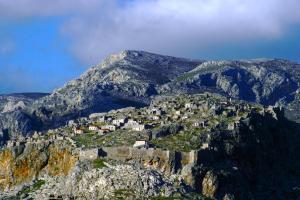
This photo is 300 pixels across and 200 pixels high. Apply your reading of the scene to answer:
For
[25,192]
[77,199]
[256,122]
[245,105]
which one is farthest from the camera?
[245,105]

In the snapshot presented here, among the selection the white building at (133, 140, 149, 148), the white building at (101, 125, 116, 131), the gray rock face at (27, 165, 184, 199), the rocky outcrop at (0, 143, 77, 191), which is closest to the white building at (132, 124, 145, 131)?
the white building at (101, 125, 116, 131)

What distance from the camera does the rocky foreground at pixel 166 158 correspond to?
435 ft

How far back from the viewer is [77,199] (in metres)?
132

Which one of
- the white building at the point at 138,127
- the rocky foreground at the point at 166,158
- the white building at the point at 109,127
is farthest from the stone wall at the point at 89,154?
the white building at the point at 109,127

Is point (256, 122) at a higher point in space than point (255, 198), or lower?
higher

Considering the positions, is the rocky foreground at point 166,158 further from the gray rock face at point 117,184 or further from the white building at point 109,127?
the white building at point 109,127

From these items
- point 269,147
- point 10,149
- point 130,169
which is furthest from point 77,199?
point 269,147

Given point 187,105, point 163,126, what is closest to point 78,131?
point 163,126

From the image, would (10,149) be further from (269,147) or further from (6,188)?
(269,147)

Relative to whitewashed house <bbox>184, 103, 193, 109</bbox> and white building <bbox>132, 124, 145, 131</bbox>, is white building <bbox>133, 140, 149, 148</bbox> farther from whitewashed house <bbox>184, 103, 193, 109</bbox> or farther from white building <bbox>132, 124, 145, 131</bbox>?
whitewashed house <bbox>184, 103, 193, 109</bbox>

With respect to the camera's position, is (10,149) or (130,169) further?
(10,149)

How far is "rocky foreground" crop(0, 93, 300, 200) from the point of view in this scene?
13250 centimetres

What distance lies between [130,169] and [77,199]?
8.38m

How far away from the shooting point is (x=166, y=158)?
135 metres
